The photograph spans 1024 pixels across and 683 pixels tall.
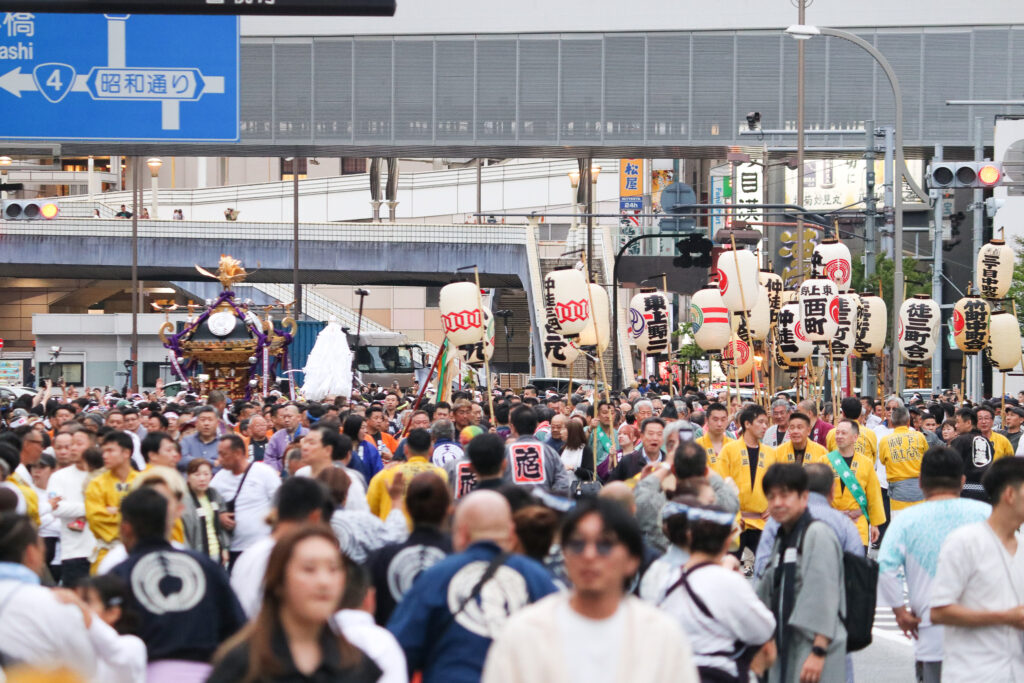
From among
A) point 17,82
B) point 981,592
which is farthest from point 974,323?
point 981,592

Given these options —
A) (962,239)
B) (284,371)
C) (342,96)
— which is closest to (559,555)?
(284,371)

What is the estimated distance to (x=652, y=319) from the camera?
84.9 feet

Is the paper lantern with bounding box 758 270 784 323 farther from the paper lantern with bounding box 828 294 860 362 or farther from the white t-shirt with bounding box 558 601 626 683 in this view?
the white t-shirt with bounding box 558 601 626 683

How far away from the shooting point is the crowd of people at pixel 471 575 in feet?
14.5

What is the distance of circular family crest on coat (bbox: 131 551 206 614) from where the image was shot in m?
5.68

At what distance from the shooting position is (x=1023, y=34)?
3762cm

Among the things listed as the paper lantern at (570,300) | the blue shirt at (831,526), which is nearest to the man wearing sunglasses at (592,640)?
the blue shirt at (831,526)

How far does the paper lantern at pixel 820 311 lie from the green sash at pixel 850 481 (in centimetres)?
1148

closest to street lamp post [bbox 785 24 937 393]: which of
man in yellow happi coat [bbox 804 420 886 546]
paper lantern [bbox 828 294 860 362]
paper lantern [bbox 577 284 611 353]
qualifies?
paper lantern [bbox 828 294 860 362]

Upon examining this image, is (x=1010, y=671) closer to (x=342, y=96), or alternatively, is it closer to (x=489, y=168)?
(x=342, y=96)

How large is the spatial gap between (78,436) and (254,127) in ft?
91.0

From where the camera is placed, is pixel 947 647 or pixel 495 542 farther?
pixel 947 647

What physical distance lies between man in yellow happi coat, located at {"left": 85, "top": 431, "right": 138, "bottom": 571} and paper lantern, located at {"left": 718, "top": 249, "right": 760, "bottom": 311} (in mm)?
15077

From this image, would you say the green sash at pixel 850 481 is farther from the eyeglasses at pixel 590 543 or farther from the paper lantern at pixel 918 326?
the paper lantern at pixel 918 326
